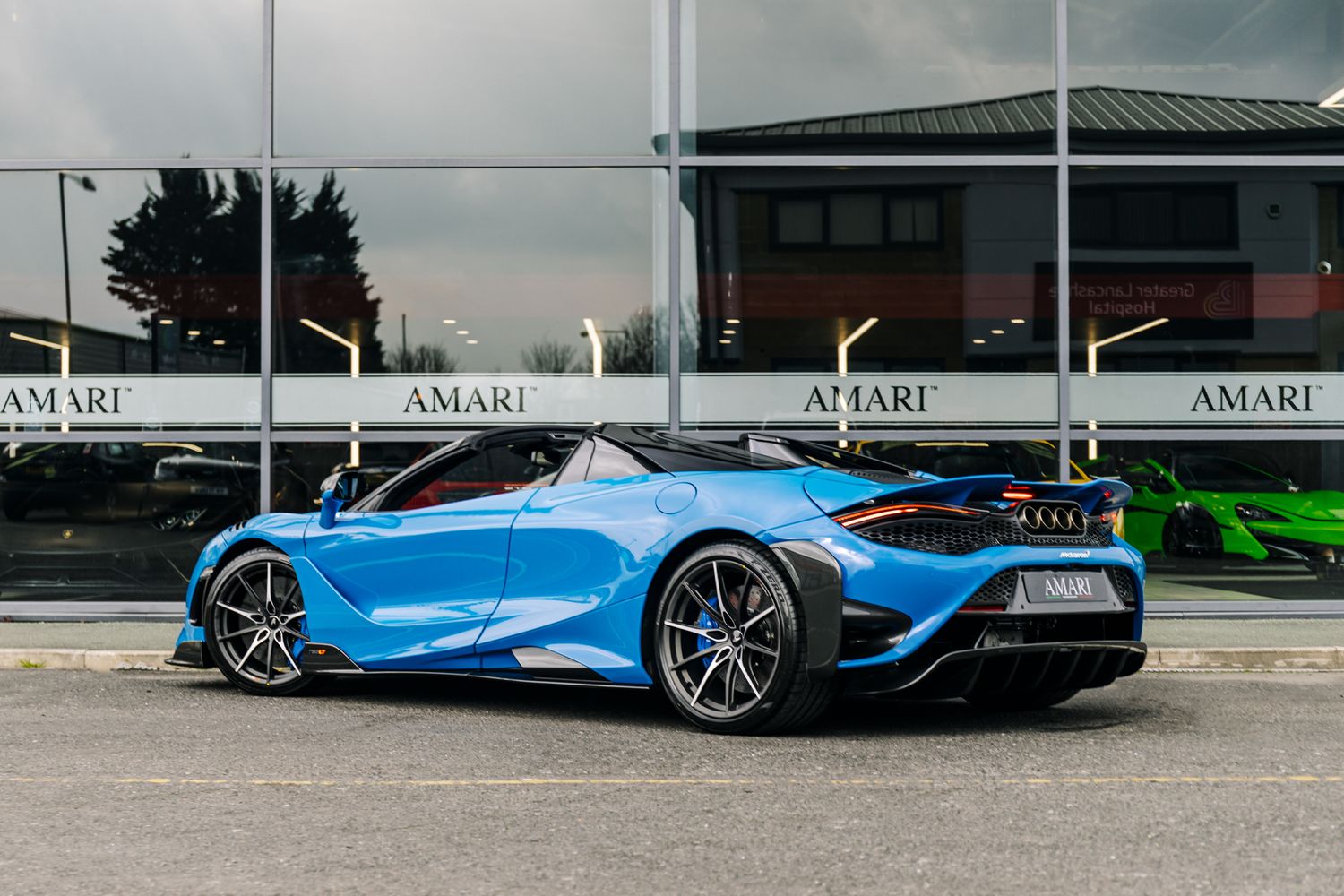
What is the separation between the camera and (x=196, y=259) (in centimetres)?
1140

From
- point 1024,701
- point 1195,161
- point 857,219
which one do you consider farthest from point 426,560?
point 1195,161

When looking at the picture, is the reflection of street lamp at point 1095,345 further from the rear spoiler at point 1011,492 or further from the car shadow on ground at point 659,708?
the rear spoiler at point 1011,492

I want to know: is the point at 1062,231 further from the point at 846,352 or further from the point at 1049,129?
the point at 846,352

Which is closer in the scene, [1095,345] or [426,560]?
[426,560]

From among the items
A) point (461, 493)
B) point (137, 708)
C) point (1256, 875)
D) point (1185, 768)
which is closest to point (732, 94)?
point (461, 493)

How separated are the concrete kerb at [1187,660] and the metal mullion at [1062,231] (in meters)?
2.72

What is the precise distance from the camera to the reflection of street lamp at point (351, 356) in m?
11.2

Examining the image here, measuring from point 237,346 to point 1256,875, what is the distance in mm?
9212

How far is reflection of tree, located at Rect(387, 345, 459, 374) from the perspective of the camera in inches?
443

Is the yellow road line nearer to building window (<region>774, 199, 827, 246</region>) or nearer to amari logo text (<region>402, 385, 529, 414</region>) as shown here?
amari logo text (<region>402, 385, 529, 414</region>)

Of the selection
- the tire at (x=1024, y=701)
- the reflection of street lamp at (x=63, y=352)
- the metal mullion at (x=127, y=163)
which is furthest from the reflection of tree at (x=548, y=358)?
the tire at (x=1024, y=701)

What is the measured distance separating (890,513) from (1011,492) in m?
0.58

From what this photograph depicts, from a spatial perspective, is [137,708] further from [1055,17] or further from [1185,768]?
[1055,17]

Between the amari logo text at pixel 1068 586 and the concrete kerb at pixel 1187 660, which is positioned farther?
the concrete kerb at pixel 1187 660
